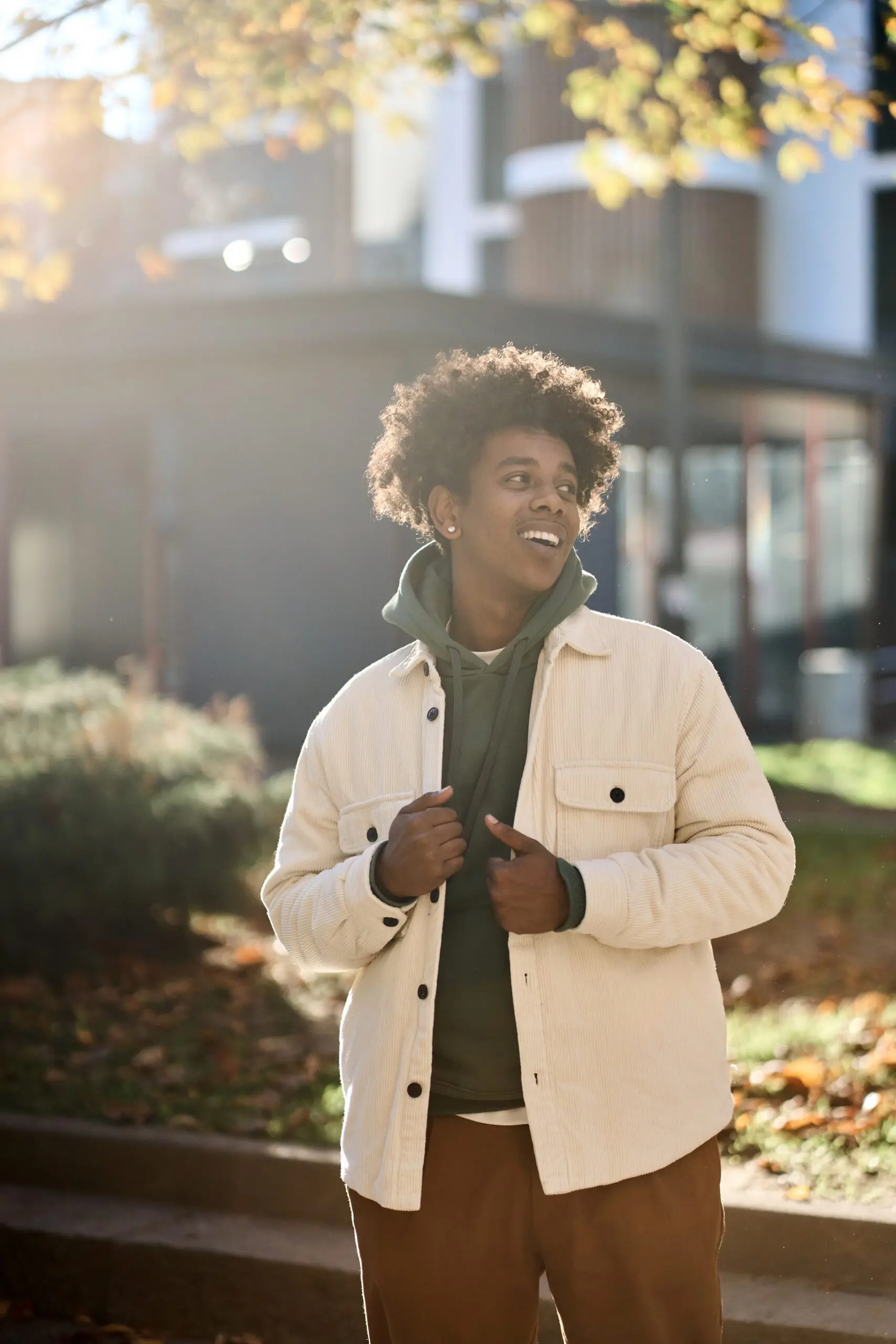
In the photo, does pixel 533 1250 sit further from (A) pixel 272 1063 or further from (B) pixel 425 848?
(A) pixel 272 1063

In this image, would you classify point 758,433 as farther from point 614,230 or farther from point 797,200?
point 797,200

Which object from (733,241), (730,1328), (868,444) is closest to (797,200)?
(733,241)

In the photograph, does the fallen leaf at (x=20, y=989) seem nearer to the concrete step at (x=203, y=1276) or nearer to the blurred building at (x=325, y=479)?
the concrete step at (x=203, y=1276)

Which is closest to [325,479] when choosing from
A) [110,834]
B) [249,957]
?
[249,957]

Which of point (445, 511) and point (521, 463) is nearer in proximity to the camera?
point (521, 463)

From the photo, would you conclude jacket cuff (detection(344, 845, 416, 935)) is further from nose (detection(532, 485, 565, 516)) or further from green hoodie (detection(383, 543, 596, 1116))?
nose (detection(532, 485, 565, 516))

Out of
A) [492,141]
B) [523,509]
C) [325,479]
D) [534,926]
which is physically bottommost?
[534,926]

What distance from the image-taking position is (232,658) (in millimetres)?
15469

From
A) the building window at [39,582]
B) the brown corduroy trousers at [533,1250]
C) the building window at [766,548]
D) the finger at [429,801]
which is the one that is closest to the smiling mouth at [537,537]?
the finger at [429,801]

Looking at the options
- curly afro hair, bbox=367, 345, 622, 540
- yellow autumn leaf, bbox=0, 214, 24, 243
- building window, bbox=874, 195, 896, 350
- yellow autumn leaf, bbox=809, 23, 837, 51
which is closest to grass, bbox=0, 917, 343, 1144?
curly afro hair, bbox=367, 345, 622, 540

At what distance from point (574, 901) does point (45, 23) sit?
4.71 meters

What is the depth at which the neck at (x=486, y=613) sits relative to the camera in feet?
9.59

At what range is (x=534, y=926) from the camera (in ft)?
8.52

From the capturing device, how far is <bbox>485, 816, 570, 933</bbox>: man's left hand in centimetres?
257
